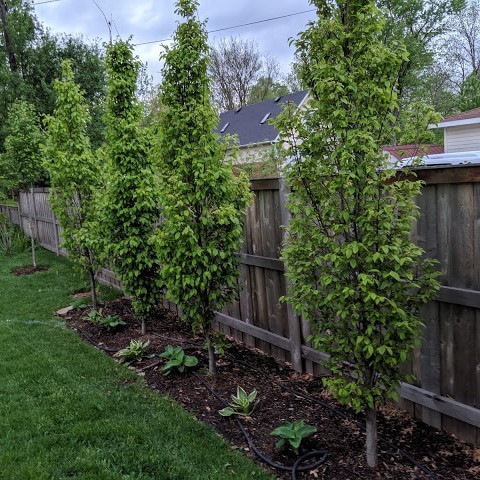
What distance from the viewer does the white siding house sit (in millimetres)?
12203

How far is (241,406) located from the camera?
3.17m

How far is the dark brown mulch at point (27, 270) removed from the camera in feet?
30.3

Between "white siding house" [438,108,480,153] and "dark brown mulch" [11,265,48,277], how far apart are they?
1080cm

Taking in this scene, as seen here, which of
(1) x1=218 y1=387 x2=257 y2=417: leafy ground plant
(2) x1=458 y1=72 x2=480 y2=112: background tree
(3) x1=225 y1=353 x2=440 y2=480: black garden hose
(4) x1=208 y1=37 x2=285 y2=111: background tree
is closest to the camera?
(3) x1=225 y1=353 x2=440 y2=480: black garden hose

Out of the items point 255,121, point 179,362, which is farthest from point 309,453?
point 255,121

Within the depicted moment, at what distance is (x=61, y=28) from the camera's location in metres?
16.0

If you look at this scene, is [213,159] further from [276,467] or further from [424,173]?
[276,467]

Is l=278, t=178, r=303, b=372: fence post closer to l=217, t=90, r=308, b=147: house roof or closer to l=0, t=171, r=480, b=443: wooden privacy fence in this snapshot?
l=0, t=171, r=480, b=443: wooden privacy fence

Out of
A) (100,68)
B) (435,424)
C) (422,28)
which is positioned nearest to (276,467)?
(435,424)

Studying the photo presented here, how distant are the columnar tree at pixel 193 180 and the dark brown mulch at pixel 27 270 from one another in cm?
672

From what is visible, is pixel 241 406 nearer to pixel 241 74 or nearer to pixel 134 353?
pixel 134 353

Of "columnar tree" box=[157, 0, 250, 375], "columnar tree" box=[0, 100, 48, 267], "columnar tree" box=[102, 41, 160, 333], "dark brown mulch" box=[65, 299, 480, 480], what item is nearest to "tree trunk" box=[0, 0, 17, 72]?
"columnar tree" box=[0, 100, 48, 267]

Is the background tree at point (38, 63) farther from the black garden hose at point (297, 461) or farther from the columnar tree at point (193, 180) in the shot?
the black garden hose at point (297, 461)

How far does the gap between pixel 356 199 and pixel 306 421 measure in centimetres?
163
